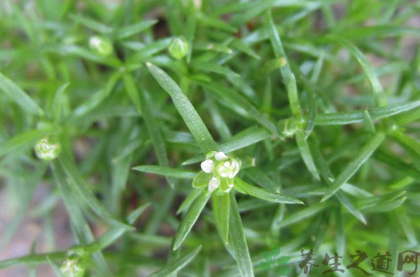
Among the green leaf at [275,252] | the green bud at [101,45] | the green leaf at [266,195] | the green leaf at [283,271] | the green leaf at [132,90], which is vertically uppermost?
the green bud at [101,45]

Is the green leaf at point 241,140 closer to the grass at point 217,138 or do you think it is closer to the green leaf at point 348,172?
the grass at point 217,138

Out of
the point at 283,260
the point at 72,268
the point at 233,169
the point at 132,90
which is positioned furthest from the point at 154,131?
the point at 283,260

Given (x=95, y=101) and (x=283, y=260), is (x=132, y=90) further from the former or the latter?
(x=283, y=260)

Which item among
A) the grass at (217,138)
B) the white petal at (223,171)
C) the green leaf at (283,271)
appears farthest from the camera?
the green leaf at (283,271)

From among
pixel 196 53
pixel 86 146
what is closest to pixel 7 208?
pixel 86 146

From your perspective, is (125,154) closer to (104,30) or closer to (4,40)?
(104,30)

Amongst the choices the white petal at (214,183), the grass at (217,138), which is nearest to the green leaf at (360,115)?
the grass at (217,138)

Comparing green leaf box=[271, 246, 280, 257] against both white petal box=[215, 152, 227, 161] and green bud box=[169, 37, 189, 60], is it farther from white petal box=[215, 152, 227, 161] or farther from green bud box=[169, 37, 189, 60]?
green bud box=[169, 37, 189, 60]
